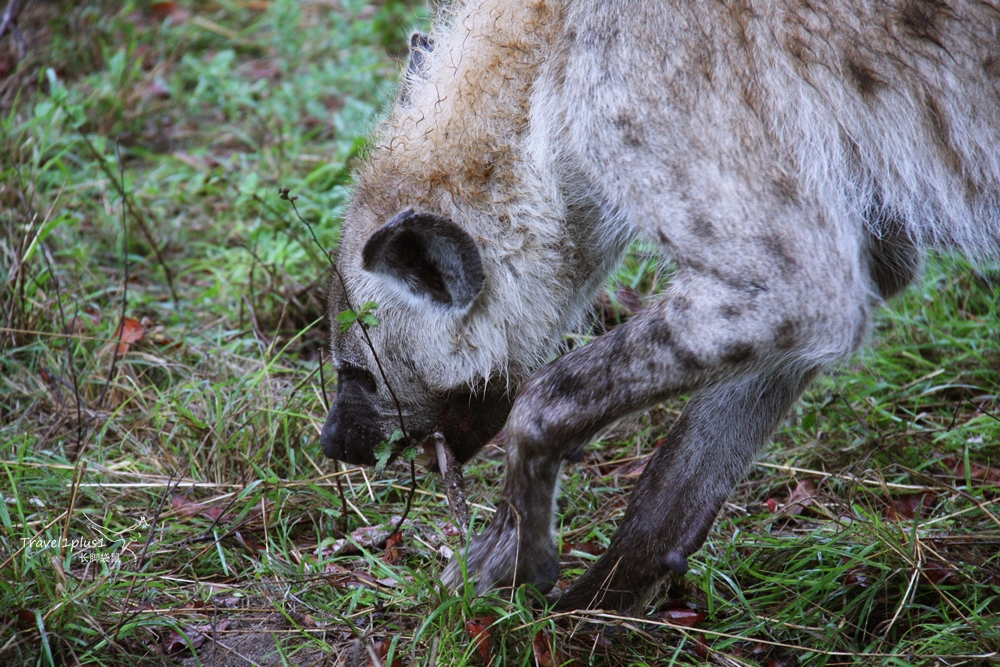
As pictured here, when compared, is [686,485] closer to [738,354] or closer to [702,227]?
[738,354]

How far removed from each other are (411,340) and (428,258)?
293 millimetres

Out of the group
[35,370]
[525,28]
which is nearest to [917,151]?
[525,28]

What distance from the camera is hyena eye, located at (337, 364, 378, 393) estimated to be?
3.20m

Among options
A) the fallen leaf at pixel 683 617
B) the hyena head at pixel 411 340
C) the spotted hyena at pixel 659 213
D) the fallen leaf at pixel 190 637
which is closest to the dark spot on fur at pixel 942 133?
the spotted hyena at pixel 659 213

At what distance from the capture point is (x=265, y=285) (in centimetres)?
454

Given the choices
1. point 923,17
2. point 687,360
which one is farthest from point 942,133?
point 687,360

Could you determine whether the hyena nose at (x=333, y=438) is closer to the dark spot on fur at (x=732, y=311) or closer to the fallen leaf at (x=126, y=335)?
the fallen leaf at (x=126, y=335)

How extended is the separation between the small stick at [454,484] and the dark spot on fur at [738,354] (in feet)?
2.88

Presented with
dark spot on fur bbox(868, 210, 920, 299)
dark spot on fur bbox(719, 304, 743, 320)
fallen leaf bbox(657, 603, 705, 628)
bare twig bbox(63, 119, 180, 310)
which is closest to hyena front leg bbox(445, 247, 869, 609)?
dark spot on fur bbox(719, 304, 743, 320)

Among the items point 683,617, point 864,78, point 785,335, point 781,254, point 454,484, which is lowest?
point 683,617

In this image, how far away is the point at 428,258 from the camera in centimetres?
288

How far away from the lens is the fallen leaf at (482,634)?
2.58 m

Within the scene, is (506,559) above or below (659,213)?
below

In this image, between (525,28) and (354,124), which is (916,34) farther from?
(354,124)
